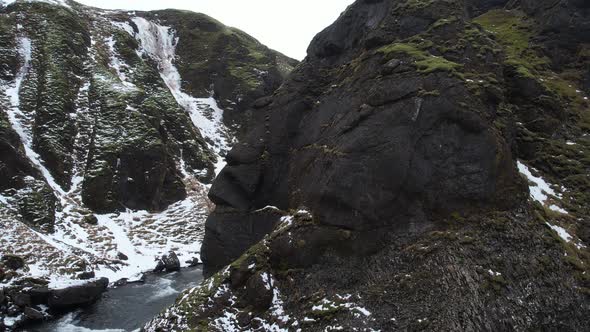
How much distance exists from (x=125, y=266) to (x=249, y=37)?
101 metres

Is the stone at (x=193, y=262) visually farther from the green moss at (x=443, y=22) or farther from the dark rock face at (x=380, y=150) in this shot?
the green moss at (x=443, y=22)

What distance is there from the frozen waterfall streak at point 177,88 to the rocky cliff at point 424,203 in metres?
50.2

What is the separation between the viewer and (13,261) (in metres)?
33.2

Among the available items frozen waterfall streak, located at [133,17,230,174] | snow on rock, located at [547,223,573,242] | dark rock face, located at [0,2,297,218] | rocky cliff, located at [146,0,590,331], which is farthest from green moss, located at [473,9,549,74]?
frozen waterfall streak, located at [133,17,230,174]

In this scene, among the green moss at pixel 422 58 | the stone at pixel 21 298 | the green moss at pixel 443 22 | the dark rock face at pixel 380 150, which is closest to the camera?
the dark rock face at pixel 380 150

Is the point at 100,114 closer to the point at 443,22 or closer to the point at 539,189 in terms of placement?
the point at 443,22

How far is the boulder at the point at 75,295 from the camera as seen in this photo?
96.4 feet

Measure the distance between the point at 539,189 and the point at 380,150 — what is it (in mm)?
9856

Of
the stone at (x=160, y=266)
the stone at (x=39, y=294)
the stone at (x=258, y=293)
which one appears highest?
the stone at (x=258, y=293)

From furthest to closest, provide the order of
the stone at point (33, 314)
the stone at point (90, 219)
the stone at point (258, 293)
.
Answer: the stone at point (90, 219)
the stone at point (33, 314)
the stone at point (258, 293)

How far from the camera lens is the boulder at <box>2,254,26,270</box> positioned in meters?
32.8

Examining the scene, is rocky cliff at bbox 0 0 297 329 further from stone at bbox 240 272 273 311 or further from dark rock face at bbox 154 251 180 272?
stone at bbox 240 272 273 311

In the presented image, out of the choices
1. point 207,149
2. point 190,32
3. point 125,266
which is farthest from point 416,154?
point 190,32

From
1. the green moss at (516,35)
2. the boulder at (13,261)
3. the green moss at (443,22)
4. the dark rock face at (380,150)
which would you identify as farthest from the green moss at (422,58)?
the boulder at (13,261)
